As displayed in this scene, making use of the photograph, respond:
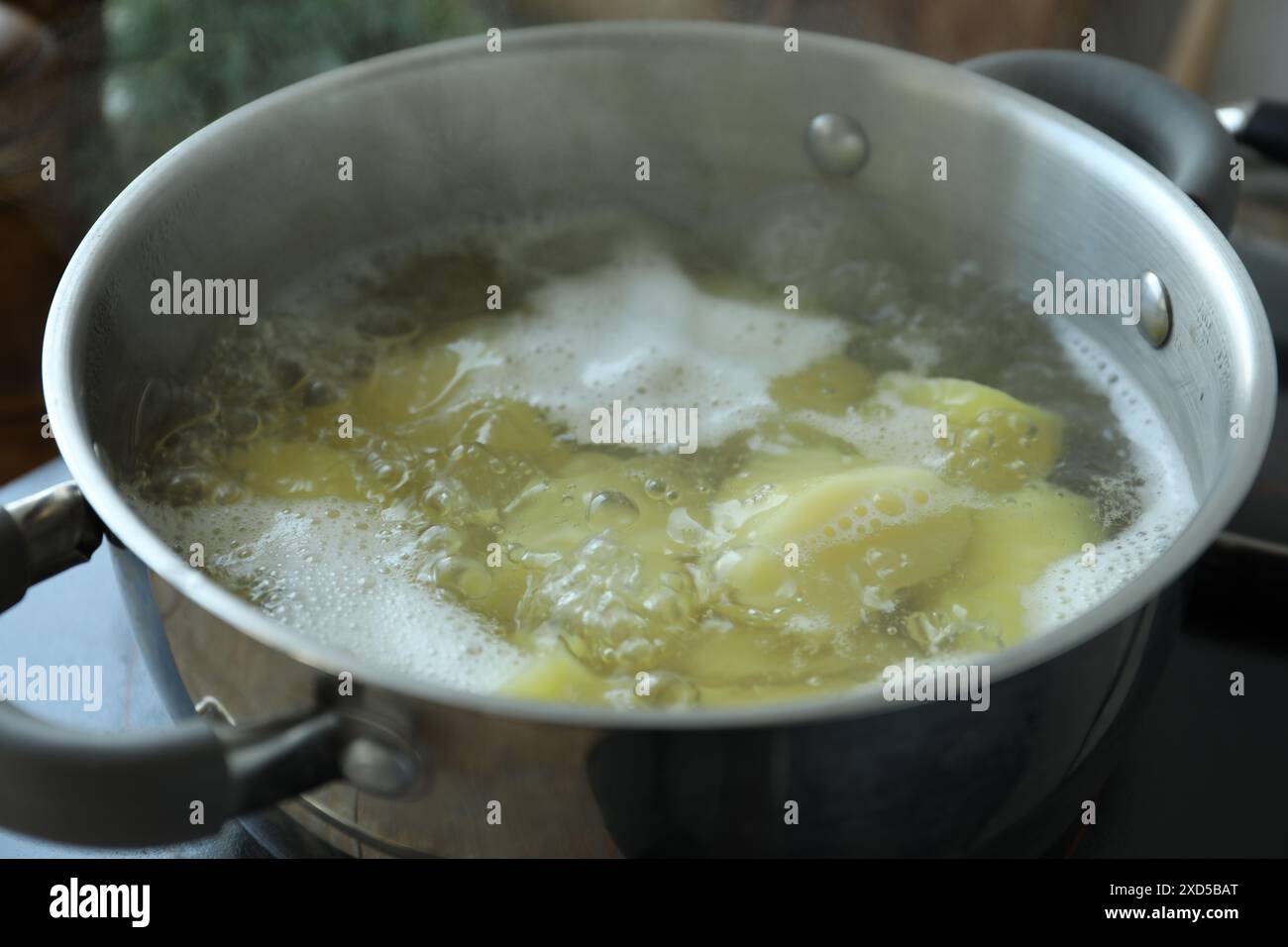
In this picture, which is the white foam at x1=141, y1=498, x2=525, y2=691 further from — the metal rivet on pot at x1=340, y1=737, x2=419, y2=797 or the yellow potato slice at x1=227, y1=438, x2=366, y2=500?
the metal rivet on pot at x1=340, y1=737, x2=419, y2=797

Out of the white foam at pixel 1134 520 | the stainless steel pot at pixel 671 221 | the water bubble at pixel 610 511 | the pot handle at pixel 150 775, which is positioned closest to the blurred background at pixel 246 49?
the stainless steel pot at pixel 671 221

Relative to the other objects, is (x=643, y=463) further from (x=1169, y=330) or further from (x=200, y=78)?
(x=200, y=78)

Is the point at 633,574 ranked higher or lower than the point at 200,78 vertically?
lower

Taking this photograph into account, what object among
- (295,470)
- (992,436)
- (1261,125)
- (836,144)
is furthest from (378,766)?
(1261,125)

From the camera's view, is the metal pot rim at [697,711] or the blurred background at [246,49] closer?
the metal pot rim at [697,711]

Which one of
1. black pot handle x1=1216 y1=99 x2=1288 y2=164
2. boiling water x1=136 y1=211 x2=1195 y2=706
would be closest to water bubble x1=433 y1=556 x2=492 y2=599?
boiling water x1=136 y1=211 x2=1195 y2=706

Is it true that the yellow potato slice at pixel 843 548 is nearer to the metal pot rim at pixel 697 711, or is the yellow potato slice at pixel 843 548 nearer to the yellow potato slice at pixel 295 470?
the metal pot rim at pixel 697 711
